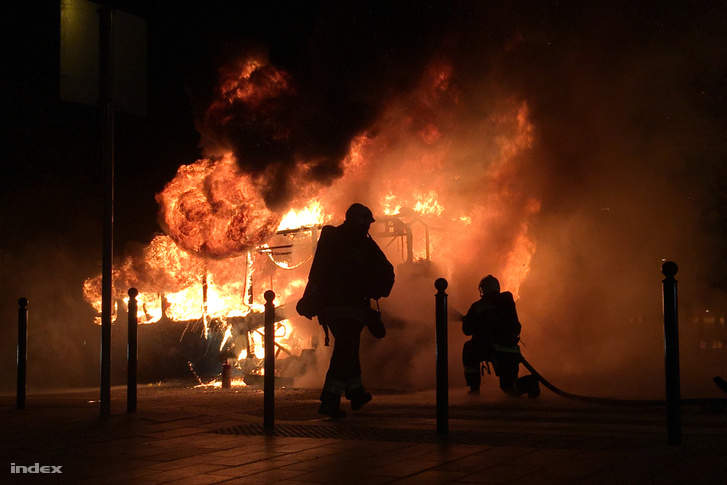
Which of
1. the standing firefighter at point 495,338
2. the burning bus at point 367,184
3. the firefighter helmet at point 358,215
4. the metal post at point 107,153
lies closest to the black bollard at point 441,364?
the firefighter helmet at point 358,215

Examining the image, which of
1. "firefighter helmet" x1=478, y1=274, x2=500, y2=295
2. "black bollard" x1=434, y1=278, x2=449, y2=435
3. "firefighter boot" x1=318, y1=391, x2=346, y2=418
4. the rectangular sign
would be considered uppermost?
the rectangular sign

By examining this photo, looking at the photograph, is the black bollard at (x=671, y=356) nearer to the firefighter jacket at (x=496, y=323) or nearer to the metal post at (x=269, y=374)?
the metal post at (x=269, y=374)

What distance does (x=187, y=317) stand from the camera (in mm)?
18281

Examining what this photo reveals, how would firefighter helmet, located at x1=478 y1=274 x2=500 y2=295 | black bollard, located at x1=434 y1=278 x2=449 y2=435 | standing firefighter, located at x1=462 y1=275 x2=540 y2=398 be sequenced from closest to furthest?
black bollard, located at x1=434 y1=278 x2=449 y2=435 → standing firefighter, located at x1=462 y1=275 x2=540 y2=398 → firefighter helmet, located at x1=478 y1=274 x2=500 y2=295

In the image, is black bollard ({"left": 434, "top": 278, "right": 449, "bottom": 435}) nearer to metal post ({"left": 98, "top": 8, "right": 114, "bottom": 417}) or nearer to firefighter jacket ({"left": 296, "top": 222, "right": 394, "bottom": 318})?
firefighter jacket ({"left": 296, "top": 222, "right": 394, "bottom": 318})

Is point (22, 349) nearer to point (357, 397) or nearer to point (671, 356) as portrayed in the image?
point (357, 397)

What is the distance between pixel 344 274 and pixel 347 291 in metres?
0.15

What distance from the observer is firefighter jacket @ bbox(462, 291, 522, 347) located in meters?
8.77

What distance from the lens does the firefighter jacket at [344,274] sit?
673cm

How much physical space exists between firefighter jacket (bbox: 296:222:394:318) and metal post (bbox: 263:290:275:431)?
62 cm

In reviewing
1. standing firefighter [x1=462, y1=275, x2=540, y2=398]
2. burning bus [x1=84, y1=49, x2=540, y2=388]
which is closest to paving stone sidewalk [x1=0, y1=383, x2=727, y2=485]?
standing firefighter [x1=462, y1=275, x2=540, y2=398]

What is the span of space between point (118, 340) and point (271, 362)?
46.1ft

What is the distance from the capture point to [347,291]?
22.1ft

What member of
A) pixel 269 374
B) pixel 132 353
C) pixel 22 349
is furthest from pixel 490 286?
pixel 22 349
